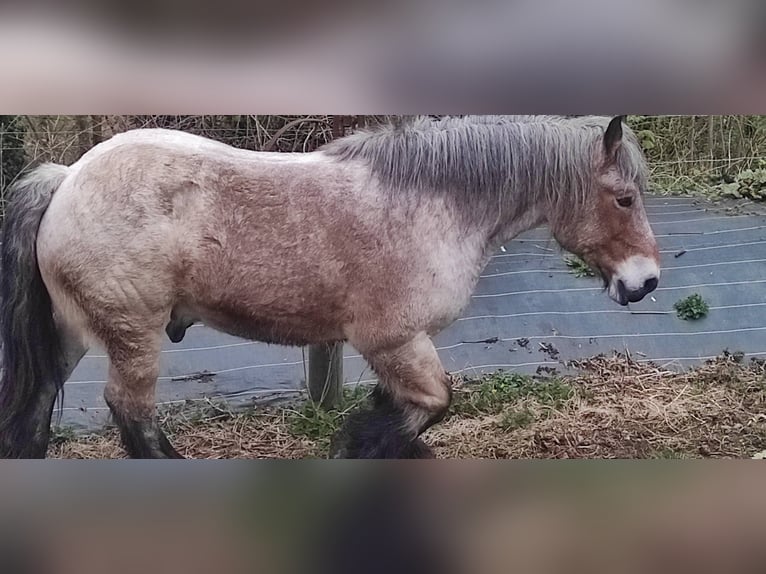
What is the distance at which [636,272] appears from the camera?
64.7 inches

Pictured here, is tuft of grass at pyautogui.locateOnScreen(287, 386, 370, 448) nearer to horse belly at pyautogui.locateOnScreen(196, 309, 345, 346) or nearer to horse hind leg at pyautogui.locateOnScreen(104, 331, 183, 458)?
horse belly at pyautogui.locateOnScreen(196, 309, 345, 346)

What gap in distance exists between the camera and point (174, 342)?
5.42ft

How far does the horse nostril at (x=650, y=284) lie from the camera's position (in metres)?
1.65

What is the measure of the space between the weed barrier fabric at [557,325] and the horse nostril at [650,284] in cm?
2

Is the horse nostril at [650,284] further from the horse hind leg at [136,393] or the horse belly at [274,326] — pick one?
the horse hind leg at [136,393]

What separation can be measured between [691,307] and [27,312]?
5.71ft

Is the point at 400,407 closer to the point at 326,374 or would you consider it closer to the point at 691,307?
the point at 326,374

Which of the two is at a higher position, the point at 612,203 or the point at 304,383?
the point at 612,203
